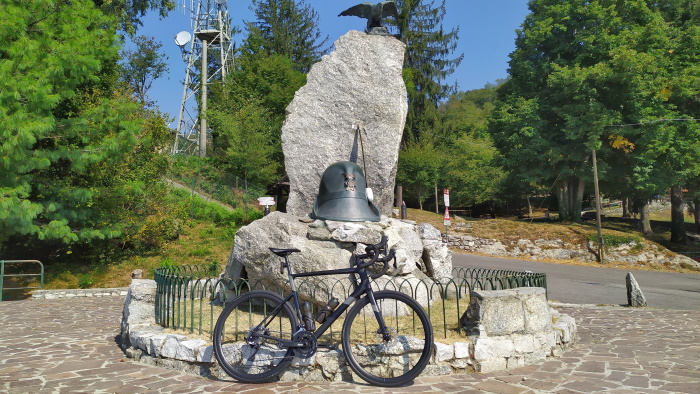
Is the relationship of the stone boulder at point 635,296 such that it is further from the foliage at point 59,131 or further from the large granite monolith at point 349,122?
the foliage at point 59,131

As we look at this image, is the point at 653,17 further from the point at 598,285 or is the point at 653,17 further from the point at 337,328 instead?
the point at 337,328

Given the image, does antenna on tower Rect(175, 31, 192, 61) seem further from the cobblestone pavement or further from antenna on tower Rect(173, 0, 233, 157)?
the cobblestone pavement

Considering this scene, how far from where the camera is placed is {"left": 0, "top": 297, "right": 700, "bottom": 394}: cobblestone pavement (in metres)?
4.64

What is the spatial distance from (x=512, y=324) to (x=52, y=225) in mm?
12217

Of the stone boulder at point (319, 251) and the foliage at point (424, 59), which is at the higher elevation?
the foliage at point (424, 59)

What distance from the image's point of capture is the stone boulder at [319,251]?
6.36 metres

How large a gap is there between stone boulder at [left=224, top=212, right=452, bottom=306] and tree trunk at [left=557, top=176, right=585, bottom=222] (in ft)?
82.2

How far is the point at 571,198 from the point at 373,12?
25.0 metres

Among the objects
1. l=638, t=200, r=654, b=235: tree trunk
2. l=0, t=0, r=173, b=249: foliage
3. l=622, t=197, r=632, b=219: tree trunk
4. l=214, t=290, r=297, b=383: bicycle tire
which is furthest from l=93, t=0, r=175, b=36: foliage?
l=622, t=197, r=632, b=219: tree trunk

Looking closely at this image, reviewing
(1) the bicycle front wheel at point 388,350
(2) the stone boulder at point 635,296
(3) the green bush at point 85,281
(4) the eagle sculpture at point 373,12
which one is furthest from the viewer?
(3) the green bush at point 85,281

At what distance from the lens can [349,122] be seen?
28.2ft

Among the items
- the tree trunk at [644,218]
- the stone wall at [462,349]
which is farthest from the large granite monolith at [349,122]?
the tree trunk at [644,218]

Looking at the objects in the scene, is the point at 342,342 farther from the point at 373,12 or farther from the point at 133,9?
the point at 133,9

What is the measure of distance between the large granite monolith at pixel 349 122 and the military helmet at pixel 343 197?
0.78 metres
